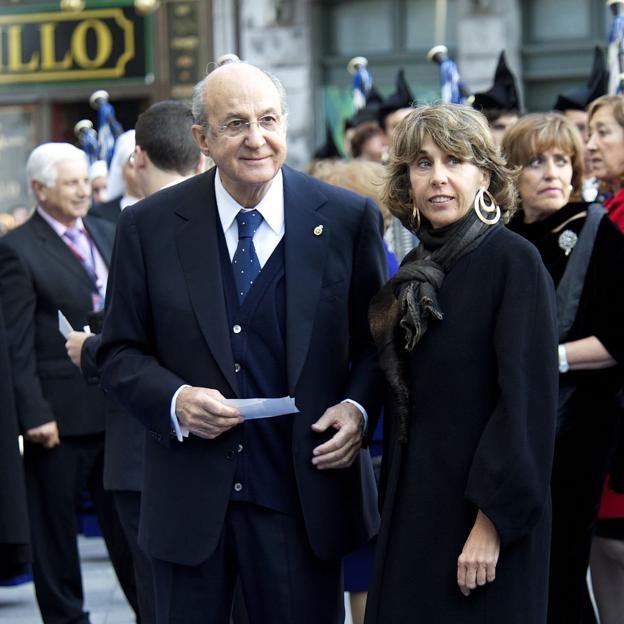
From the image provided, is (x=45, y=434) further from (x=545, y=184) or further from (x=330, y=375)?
(x=330, y=375)

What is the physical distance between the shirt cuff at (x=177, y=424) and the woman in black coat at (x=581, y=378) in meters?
1.49

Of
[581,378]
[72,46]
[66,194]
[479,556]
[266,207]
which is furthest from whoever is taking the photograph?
[72,46]

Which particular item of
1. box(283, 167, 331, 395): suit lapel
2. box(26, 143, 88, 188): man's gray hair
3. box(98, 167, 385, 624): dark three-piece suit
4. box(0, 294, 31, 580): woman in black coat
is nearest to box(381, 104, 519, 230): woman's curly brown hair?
box(98, 167, 385, 624): dark three-piece suit

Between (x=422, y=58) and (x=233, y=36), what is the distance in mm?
2244

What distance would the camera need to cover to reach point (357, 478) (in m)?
4.30

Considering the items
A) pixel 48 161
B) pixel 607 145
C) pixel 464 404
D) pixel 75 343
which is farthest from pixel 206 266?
pixel 48 161

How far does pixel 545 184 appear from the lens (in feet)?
17.9

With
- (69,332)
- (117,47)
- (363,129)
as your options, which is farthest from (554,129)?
(117,47)

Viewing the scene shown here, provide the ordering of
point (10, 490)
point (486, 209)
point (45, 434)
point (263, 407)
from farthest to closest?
1. point (45, 434)
2. point (10, 490)
3. point (486, 209)
4. point (263, 407)

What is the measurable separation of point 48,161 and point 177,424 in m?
3.19

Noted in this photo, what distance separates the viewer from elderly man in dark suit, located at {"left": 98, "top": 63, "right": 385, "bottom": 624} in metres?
4.13

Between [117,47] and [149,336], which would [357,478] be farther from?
[117,47]

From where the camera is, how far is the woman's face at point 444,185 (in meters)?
4.04

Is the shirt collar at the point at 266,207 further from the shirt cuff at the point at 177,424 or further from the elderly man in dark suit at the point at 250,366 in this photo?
the shirt cuff at the point at 177,424
